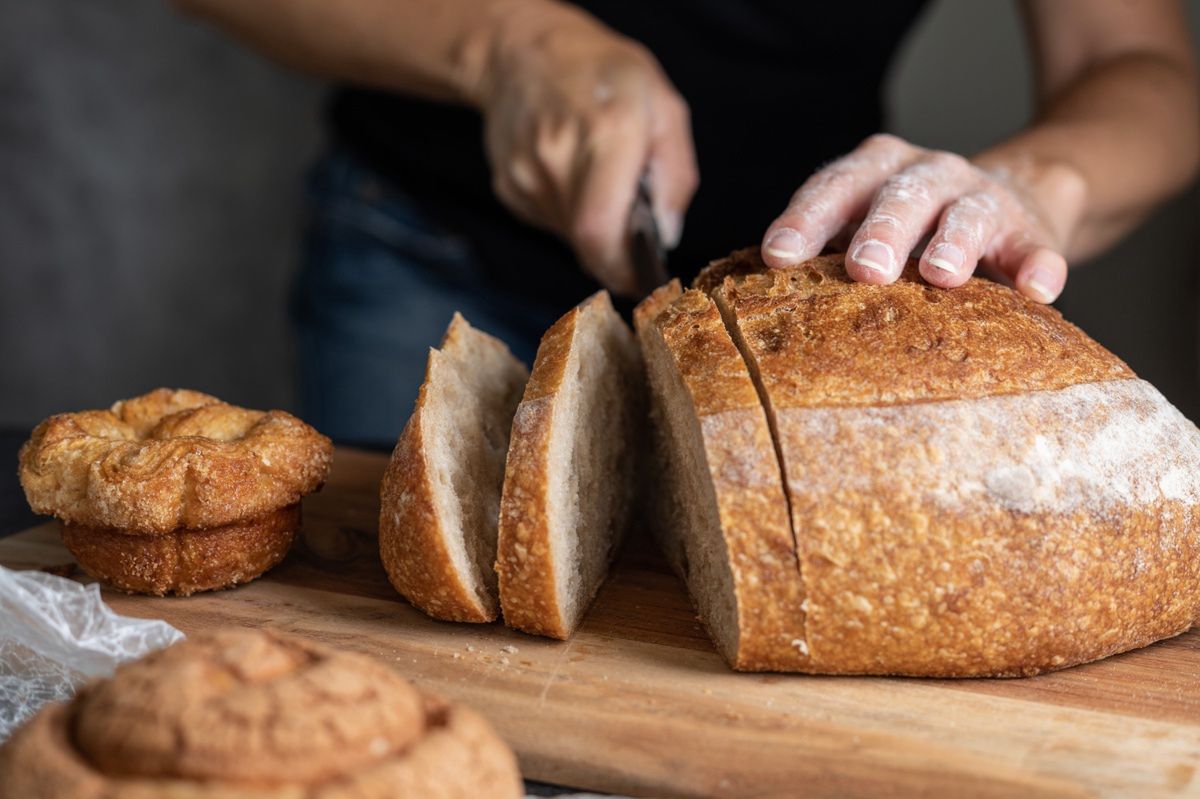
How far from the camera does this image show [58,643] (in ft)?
5.26

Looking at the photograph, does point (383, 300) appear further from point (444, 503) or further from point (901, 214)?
point (901, 214)

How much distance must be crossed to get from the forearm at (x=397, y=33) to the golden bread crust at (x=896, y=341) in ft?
4.25

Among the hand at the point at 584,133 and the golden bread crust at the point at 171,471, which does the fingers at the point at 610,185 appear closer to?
the hand at the point at 584,133

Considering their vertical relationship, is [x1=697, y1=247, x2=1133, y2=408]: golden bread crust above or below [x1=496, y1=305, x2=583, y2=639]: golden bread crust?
above

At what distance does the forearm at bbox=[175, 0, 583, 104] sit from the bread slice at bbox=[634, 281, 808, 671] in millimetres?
1315

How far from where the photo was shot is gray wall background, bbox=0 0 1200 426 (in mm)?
5242

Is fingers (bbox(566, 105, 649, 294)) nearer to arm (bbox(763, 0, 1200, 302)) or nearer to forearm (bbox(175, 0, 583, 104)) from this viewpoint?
forearm (bbox(175, 0, 583, 104))

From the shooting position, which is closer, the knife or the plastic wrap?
the plastic wrap

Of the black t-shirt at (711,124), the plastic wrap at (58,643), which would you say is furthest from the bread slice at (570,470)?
the black t-shirt at (711,124)

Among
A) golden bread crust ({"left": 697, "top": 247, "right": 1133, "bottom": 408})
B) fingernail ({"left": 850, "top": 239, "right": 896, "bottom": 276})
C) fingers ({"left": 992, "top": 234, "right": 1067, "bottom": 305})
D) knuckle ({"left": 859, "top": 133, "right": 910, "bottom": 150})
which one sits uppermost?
knuckle ({"left": 859, "top": 133, "right": 910, "bottom": 150})

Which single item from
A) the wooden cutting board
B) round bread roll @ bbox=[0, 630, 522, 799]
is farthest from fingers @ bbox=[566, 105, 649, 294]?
round bread roll @ bbox=[0, 630, 522, 799]

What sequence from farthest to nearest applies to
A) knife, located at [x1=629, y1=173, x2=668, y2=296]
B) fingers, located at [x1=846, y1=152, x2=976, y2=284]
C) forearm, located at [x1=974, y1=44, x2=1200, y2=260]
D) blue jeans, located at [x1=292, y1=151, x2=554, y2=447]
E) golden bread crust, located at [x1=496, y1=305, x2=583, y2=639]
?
blue jeans, located at [x1=292, y1=151, x2=554, y2=447]
forearm, located at [x1=974, y1=44, x2=1200, y2=260]
knife, located at [x1=629, y1=173, x2=668, y2=296]
fingers, located at [x1=846, y1=152, x2=976, y2=284]
golden bread crust, located at [x1=496, y1=305, x2=583, y2=639]

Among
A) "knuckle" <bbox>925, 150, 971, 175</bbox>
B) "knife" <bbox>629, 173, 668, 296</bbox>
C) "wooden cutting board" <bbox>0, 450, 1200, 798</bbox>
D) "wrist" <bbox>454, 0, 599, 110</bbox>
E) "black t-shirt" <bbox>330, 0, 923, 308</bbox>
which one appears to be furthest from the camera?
"black t-shirt" <bbox>330, 0, 923, 308</bbox>

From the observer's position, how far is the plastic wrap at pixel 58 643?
1.59 meters
